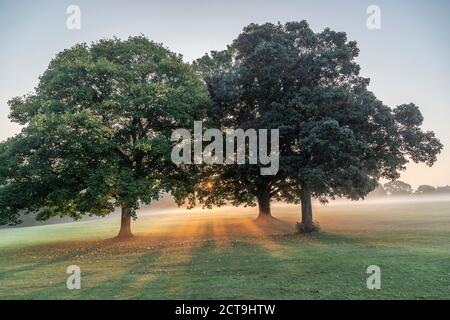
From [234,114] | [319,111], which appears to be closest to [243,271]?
[319,111]

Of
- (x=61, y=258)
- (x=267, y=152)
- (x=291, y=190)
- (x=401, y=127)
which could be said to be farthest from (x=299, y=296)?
(x=291, y=190)

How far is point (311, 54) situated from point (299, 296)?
78.1ft

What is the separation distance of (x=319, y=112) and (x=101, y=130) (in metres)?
17.3

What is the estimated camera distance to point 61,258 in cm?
2458

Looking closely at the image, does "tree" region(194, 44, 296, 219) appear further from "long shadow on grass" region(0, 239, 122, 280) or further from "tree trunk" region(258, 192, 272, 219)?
"long shadow on grass" region(0, 239, 122, 280)

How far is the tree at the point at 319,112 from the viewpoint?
97.0 ft

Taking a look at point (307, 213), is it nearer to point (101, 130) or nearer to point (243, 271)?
point (243, 271)

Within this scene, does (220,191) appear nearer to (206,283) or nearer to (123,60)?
(123,60)

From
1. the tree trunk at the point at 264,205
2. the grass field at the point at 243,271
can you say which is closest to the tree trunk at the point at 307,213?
the grass field at the point at 243,271

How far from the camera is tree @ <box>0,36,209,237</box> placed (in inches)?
1144

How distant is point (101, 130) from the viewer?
2831cm

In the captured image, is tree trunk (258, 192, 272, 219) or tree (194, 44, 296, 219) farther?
tree trunk (258, 192, 272, 219)

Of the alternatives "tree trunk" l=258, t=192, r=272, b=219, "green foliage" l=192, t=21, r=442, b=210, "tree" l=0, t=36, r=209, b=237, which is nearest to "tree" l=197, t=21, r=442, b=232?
"green foliage" l=192, t=21, r=442, b=210

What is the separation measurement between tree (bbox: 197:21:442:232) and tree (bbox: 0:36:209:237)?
556 centimetres
